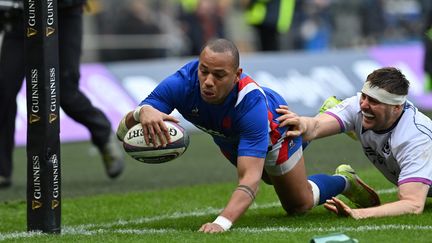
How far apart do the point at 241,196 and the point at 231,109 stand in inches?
23.2

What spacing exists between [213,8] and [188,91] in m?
14.5

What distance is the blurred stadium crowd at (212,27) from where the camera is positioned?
67.6ft

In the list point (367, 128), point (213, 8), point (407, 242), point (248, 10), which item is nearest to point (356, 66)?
→ point (248, 10)

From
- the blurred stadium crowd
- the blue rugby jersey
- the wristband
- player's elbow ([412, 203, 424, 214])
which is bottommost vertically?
the blurred stadium crowd

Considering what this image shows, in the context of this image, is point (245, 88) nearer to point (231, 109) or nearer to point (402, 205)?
point (231, 109)

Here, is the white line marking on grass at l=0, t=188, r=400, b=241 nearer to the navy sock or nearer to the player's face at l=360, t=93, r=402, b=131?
the navy sock

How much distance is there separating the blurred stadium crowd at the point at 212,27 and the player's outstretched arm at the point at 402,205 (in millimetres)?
10788

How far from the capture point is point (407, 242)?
5.93 metres

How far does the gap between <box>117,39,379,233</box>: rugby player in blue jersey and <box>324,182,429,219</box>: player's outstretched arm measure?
1.51 feet

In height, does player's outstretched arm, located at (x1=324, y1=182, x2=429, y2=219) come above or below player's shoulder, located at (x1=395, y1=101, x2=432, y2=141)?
below

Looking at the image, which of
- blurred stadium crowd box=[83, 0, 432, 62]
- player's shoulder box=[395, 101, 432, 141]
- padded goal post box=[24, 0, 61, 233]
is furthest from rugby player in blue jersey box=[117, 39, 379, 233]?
blurred stadium crowd box=[83, 0, 432, 62]

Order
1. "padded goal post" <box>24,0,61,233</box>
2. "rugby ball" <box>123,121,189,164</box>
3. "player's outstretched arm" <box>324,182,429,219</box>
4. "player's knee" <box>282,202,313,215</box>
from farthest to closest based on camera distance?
1. "player's knee" <box>282,202,313,215</box>
2. "player's outstretched arm" <box>324,182,429,219</box>
3. "rugby ball" <box>123,121,189,164</box>
4. "padded goal post" <box>24,0,61,233</box>

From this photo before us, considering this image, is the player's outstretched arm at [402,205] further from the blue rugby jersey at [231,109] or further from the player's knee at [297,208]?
the blue rugby jersey at [231,109]

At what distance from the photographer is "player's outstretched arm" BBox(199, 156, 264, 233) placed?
6.44 m
